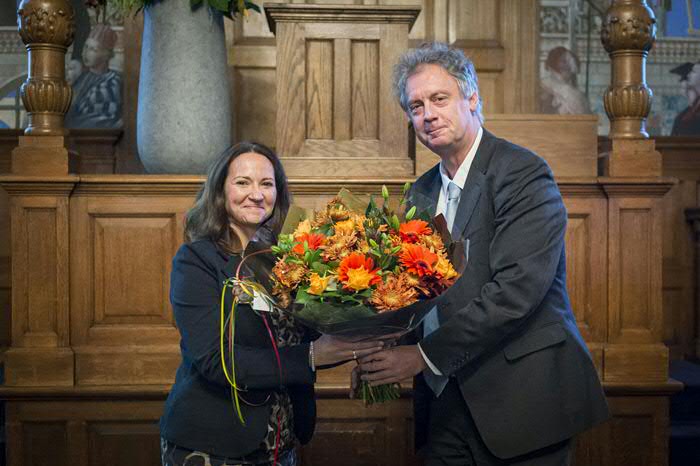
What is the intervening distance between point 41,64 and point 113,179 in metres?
0.63

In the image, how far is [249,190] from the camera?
2.36m

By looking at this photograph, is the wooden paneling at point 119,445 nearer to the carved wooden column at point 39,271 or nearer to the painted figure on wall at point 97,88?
the carved wooden column at point 39,271

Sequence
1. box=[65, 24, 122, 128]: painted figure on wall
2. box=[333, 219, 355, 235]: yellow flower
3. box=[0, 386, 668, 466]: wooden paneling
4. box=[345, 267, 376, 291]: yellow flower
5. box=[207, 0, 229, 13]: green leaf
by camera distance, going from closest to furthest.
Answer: box=[345, 267, 376, 291]: yellow flower < box=[333, 219, 355, 235]: yellow flower < box=[0, 386, 668, 466]: wooden paneling < box=[207, 0, 229, 13]: green leaf < box=[65, 24, 122, 128]: painted figure on wall

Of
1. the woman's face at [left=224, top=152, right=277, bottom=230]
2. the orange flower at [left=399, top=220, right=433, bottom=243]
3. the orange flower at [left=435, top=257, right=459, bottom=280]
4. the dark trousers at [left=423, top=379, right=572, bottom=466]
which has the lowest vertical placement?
the dark trousers at [left=423, top=379, right=572, bottom=466]

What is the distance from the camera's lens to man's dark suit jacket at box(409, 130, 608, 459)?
214 cm

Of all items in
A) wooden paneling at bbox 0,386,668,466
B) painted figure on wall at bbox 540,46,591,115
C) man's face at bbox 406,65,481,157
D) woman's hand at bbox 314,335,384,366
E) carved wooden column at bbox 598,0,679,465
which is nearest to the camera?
woman's hand at bbox 314,335,384,366

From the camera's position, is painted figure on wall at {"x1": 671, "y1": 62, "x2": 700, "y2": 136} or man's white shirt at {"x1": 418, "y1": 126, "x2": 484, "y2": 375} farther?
painted figure on wall at {"x1": 671, "y1": 62, "x2": 700, "y2": 136}

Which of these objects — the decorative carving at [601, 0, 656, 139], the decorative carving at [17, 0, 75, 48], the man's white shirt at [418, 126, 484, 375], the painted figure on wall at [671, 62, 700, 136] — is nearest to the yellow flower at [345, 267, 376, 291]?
the man's white shirt at [418, 126, 484, 375]

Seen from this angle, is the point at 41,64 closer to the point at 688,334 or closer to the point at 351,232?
the point at 351,232

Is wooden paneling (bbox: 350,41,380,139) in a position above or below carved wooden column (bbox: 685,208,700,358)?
above

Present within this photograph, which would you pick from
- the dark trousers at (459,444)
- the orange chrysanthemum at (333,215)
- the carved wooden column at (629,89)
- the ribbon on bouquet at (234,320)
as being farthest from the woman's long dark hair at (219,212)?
the carved wooden column at (629,89)

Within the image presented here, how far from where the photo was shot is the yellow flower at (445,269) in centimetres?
187

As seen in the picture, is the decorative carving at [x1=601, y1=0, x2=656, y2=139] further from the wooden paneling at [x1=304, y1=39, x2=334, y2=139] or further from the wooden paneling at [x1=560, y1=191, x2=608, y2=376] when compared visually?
the wooden paneling at [x1=304, y1=39, x2=334, y2=139]

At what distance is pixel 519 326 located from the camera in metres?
2.19
